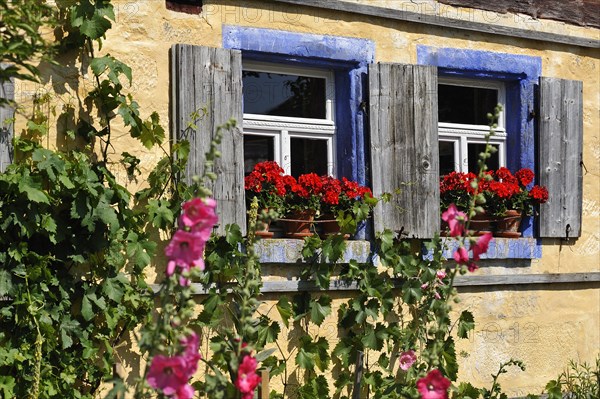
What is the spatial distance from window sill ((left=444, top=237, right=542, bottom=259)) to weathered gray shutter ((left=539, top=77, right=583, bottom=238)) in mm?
112

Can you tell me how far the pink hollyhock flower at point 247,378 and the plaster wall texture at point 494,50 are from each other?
7.64ft

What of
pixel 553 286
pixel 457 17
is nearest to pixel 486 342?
pixel 553 286

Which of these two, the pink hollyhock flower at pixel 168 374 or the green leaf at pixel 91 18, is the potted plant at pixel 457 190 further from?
the pink hollyhock flower at pixel 168 374

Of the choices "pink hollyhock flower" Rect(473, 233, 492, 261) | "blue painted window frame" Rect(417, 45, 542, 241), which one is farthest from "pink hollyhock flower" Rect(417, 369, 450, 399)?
"blue painted window frame" Rect(417, 45, 542, 241)

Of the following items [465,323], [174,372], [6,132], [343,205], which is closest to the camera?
[174,372]

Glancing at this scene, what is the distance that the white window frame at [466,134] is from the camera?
22.6 ft

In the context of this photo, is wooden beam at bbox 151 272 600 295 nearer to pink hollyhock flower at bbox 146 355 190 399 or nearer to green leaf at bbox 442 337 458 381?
green leaf at bbox 442 337 458 381

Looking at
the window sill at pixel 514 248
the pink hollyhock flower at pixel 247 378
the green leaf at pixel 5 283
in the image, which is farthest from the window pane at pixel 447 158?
the pink hollyhock flower at pixel 247 378

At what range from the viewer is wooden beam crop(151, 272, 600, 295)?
233 inches

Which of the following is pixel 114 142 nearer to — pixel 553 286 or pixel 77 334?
pixel 77 334

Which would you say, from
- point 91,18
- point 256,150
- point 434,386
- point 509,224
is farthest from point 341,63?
point 434,386

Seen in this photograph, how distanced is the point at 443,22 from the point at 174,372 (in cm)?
411

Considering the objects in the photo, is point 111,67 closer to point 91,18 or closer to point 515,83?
point 91,18

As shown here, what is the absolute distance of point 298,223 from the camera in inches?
237
